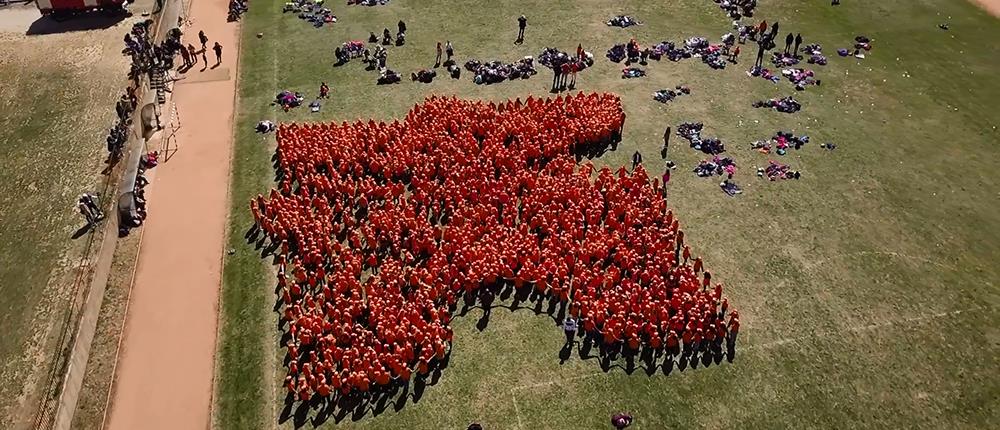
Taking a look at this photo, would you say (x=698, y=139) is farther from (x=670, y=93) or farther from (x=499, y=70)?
(x=499, y=70)

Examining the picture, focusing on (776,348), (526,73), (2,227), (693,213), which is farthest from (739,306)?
(2,227)

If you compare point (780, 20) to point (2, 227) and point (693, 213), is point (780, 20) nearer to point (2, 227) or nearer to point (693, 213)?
point (693, 213)

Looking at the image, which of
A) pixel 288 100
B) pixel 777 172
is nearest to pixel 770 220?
pixel 777 172

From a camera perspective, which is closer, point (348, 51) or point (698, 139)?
point (698, 139)

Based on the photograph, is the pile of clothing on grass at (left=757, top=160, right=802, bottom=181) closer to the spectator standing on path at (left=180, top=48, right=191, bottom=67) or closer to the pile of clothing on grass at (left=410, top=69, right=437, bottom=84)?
the pile of clothing on grass at (left=410, top=69, right=437, bottom=84)

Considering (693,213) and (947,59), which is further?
(947,59)

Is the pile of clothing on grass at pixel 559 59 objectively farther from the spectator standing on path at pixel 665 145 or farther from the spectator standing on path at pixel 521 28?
the spectator standing on path at pixel 665 145

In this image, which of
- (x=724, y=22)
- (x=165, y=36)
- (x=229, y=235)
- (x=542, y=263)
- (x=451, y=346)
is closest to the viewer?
(x=451, y=346)

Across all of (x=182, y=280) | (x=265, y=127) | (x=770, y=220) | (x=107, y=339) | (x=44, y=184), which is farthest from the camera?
(x=265, y=127)
